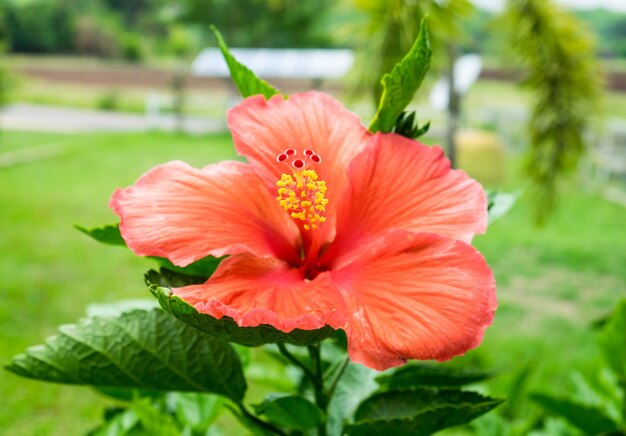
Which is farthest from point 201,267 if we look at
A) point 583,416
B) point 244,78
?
point 583,416

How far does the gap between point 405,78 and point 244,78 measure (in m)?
0.10

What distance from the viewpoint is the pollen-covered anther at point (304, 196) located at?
39 centimetres

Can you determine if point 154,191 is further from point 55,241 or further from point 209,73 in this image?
point 209,73

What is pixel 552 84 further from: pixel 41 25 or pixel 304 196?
pixel 41 25

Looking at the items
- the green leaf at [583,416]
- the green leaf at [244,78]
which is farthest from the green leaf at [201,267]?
the green leaf at [583,416]

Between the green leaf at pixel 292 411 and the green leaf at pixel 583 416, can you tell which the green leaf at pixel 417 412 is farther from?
the green leaf at pixel 583 416

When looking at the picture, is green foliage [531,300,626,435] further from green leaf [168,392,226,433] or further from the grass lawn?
the grass lawn

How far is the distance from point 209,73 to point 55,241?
20.5 feet

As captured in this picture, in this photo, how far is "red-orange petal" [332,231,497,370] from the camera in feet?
1.08

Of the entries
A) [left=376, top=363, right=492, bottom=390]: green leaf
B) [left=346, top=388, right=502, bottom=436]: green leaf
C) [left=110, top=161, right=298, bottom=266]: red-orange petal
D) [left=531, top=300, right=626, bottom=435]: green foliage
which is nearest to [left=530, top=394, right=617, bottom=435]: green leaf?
[left=531, top=300, right=626, bottom=435]: green foliage

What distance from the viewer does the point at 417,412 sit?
42 cm

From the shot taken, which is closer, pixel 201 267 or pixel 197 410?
pixel 201 267

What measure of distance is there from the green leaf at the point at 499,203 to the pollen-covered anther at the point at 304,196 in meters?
0.13

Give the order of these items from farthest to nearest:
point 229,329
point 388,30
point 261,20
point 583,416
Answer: point 261,20
point 388,30
point 583,416
point 229,329
